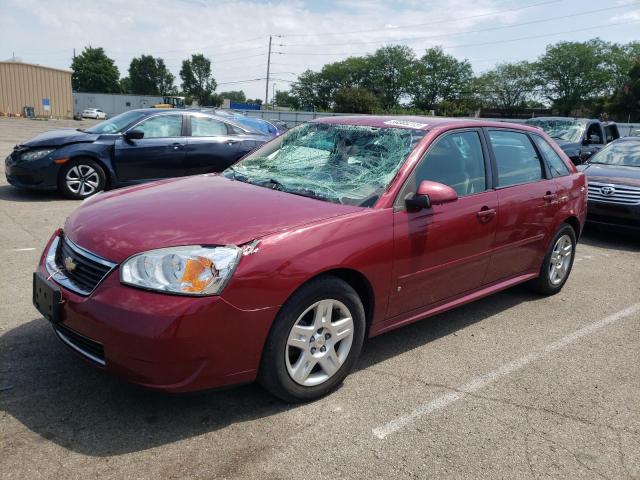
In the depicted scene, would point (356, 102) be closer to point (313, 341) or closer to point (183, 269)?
point (313, 341)

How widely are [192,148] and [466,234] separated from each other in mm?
6185

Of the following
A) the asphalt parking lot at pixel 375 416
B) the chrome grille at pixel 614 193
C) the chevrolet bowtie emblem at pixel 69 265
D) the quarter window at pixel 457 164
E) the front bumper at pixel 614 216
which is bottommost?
the asphalt parking lot at pixel 375 416

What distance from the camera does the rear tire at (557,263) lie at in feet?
16.4

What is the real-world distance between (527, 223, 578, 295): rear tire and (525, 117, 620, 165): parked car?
6556 millimetres

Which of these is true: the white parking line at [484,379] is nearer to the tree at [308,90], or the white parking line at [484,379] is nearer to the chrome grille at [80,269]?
the chrome grille at [80,269]

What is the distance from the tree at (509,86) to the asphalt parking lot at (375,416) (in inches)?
3802

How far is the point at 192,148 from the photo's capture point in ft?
29.3

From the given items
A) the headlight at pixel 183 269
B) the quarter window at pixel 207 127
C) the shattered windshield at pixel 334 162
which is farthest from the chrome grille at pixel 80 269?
the quarter window at pixel 207 127

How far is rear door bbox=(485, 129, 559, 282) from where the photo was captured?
13.9ft

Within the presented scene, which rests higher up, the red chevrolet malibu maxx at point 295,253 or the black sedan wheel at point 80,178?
the red chevrolet malibu maxx at point 295,253

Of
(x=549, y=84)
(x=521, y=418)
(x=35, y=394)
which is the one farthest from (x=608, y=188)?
(x=549, y=84)

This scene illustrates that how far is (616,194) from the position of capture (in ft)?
24.9

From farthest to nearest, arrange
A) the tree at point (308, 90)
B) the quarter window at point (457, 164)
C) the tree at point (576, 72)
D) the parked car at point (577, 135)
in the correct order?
the tree at point (308, 90), the tree at point (576, 72), the parked car at point (577, 135), the quarter window at point (457, 164)

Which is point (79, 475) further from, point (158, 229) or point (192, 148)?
point (192, 148)
